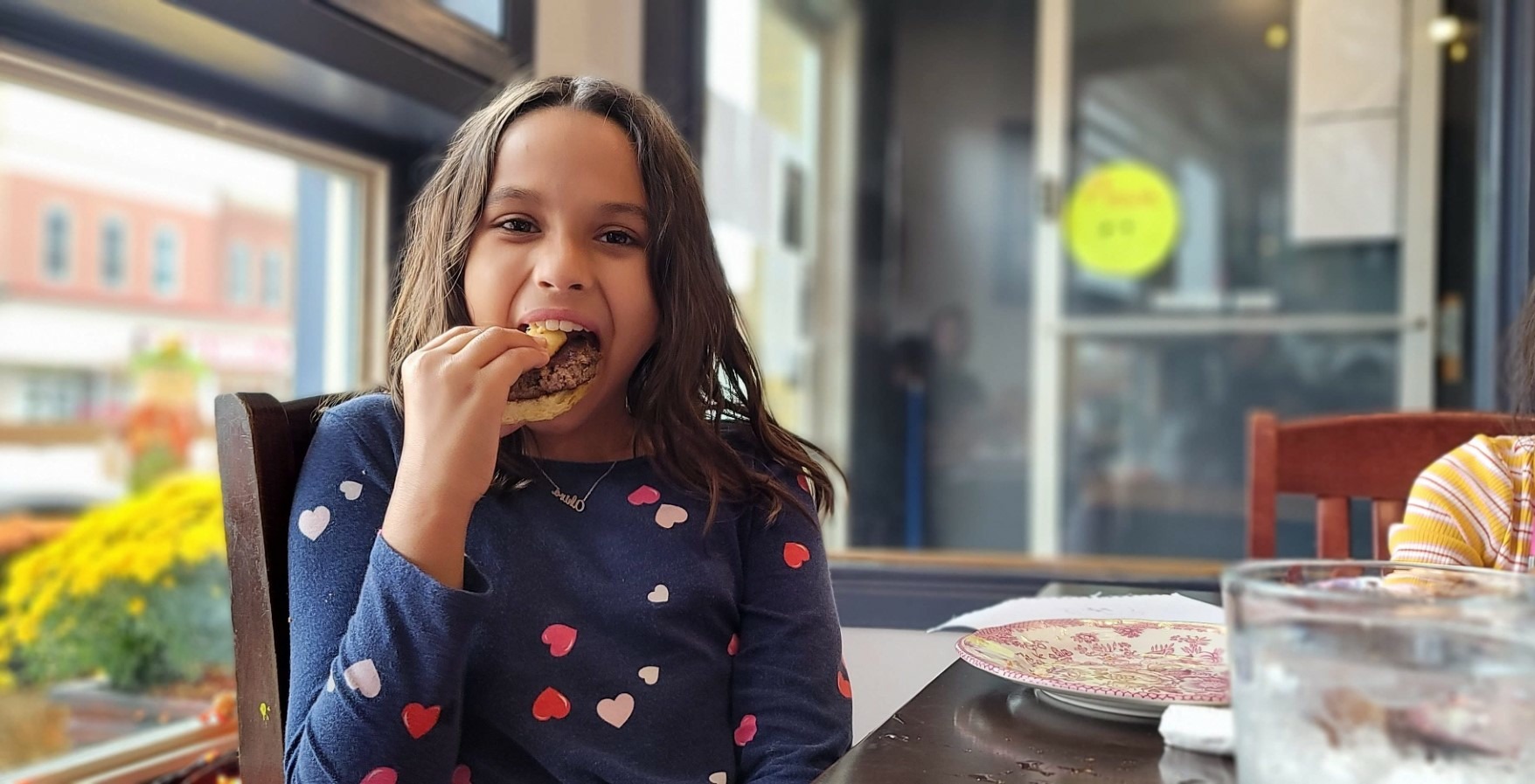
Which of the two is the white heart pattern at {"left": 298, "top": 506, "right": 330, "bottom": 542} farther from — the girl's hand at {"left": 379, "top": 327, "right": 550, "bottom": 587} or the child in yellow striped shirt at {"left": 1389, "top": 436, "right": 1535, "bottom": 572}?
the child in yellow striped shirt at {"left": 1389, "top": 436, "right": 1535, "bottom": 572}

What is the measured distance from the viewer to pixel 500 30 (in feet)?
5.85

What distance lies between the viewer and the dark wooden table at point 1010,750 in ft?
1.97

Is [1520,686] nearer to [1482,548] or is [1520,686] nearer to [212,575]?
[1482,548]

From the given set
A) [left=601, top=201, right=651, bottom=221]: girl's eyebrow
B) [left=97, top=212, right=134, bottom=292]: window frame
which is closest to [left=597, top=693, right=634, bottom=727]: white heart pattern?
[left=601, top=201, right=651, bottom=221]: girl's eyebrow

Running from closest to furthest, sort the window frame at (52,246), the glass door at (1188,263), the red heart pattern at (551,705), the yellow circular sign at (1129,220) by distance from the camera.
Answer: the red heart pattern at (551,705) → the window frame at (52,246) → the glass door at (1188,263) → the yellow circular sign at (1129,220)

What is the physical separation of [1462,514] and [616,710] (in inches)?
30.9

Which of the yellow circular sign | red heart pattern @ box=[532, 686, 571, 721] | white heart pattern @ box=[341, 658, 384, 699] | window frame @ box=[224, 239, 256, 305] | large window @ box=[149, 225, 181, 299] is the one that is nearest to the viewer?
white heart pattern @ box=[341, 658, 384, 699]

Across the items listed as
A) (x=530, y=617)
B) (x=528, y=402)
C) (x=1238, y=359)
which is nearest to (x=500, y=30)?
(x=528, y=402)

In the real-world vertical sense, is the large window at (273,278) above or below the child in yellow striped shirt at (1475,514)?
above

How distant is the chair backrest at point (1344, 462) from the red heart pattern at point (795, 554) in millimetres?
697

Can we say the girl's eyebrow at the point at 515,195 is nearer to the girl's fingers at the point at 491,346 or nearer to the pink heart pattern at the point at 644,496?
the girl's fingers at the point at 491,346

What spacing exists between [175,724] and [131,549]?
9.6 inches

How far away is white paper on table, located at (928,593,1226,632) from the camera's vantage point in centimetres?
102

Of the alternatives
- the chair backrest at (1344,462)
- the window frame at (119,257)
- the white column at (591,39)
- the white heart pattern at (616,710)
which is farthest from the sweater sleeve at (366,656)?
the window frame at (119,257)
